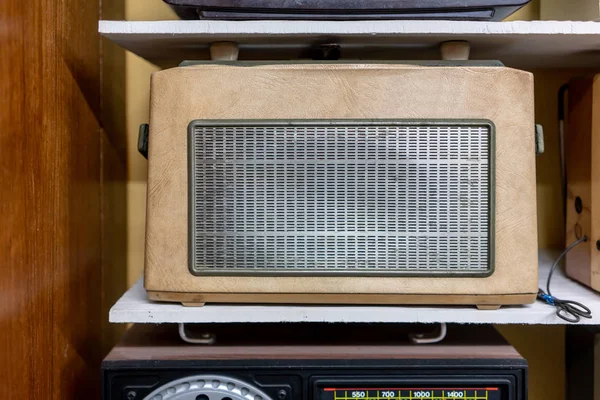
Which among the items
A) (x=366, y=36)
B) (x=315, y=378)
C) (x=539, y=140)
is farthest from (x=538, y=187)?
(x=315, y=378)

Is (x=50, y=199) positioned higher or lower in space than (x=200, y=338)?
higher

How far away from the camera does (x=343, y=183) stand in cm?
82

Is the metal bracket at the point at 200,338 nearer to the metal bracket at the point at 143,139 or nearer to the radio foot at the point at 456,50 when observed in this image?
the metal bracket at the point at 143,139

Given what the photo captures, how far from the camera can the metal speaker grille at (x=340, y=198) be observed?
0.81m

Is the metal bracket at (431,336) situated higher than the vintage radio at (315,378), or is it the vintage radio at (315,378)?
the metal bracket at (431,336)

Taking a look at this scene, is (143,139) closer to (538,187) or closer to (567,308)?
(567,308)

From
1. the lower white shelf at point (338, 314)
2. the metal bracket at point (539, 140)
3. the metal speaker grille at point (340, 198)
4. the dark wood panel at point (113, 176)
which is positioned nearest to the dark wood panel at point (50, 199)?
the dark wood panel at point (113, 176)

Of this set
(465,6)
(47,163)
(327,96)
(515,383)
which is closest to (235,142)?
(327,96)

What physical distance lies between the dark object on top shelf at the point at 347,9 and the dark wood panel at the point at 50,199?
224 millimetres

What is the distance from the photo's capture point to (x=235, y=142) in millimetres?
822

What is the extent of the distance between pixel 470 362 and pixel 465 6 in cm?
56

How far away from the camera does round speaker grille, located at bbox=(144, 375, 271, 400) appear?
0.80 m

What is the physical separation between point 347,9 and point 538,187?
706mm

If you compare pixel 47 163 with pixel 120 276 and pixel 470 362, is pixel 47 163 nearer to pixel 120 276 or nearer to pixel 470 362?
pixel 120 276
